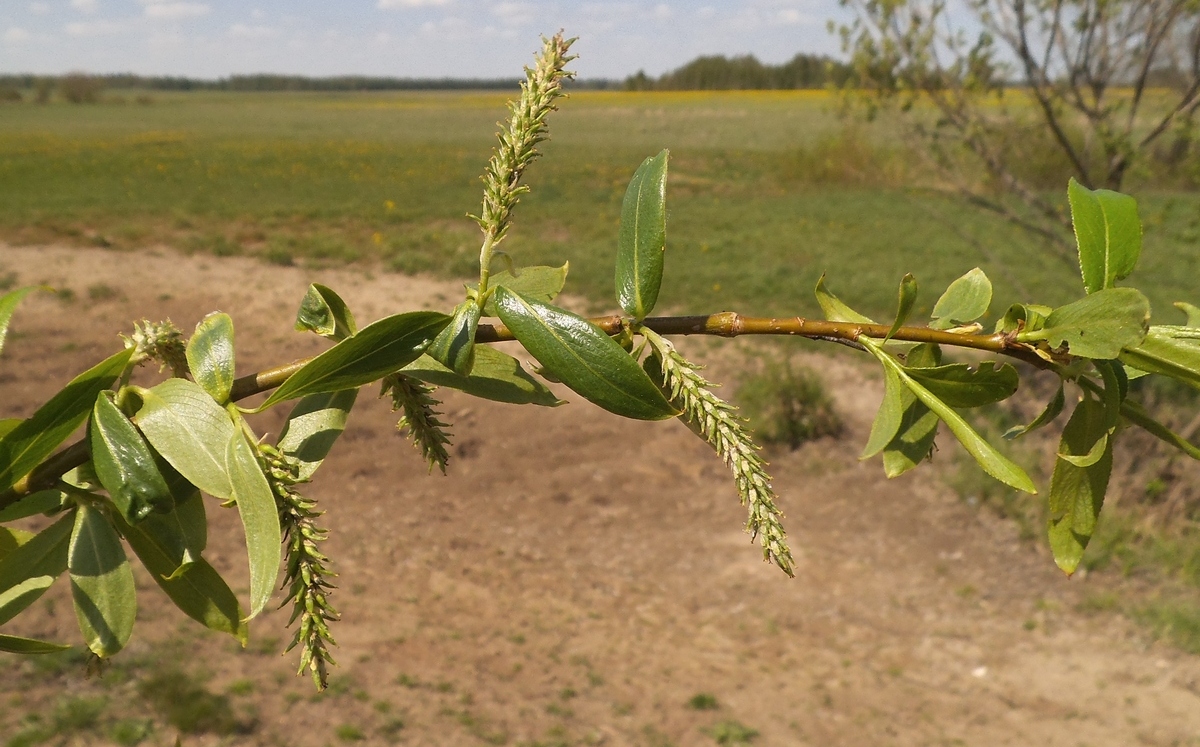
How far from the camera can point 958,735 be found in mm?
2822

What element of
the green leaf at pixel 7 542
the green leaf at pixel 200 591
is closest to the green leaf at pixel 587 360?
the green leaf at pixel 200 591

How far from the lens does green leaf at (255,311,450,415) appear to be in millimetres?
394

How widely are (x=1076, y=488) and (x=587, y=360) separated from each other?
11.7 inches

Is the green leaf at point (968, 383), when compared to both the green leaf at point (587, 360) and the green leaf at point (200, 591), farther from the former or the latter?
the green leaf at point (200, 591)

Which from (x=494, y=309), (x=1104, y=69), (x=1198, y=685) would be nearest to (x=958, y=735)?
(x=1198, y=685)

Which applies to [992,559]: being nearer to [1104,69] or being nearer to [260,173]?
[1104,69]

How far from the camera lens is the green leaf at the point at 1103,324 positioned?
0.39 meters

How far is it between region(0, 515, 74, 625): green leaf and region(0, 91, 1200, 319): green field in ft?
3.65

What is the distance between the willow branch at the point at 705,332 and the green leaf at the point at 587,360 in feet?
0.09

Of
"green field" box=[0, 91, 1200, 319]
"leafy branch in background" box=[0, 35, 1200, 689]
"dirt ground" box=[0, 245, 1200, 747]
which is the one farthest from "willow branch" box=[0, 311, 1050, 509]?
"dirt ground" box=[0, 245, 1200, 747]

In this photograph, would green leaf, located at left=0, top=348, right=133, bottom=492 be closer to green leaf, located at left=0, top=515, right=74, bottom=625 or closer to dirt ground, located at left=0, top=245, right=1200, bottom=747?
green leaf, located at left=0, top=515, right=74, bottom=625

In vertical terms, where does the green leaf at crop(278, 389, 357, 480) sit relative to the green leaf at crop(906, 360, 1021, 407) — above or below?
below

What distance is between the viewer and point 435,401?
46cm

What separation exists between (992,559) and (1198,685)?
90cm
